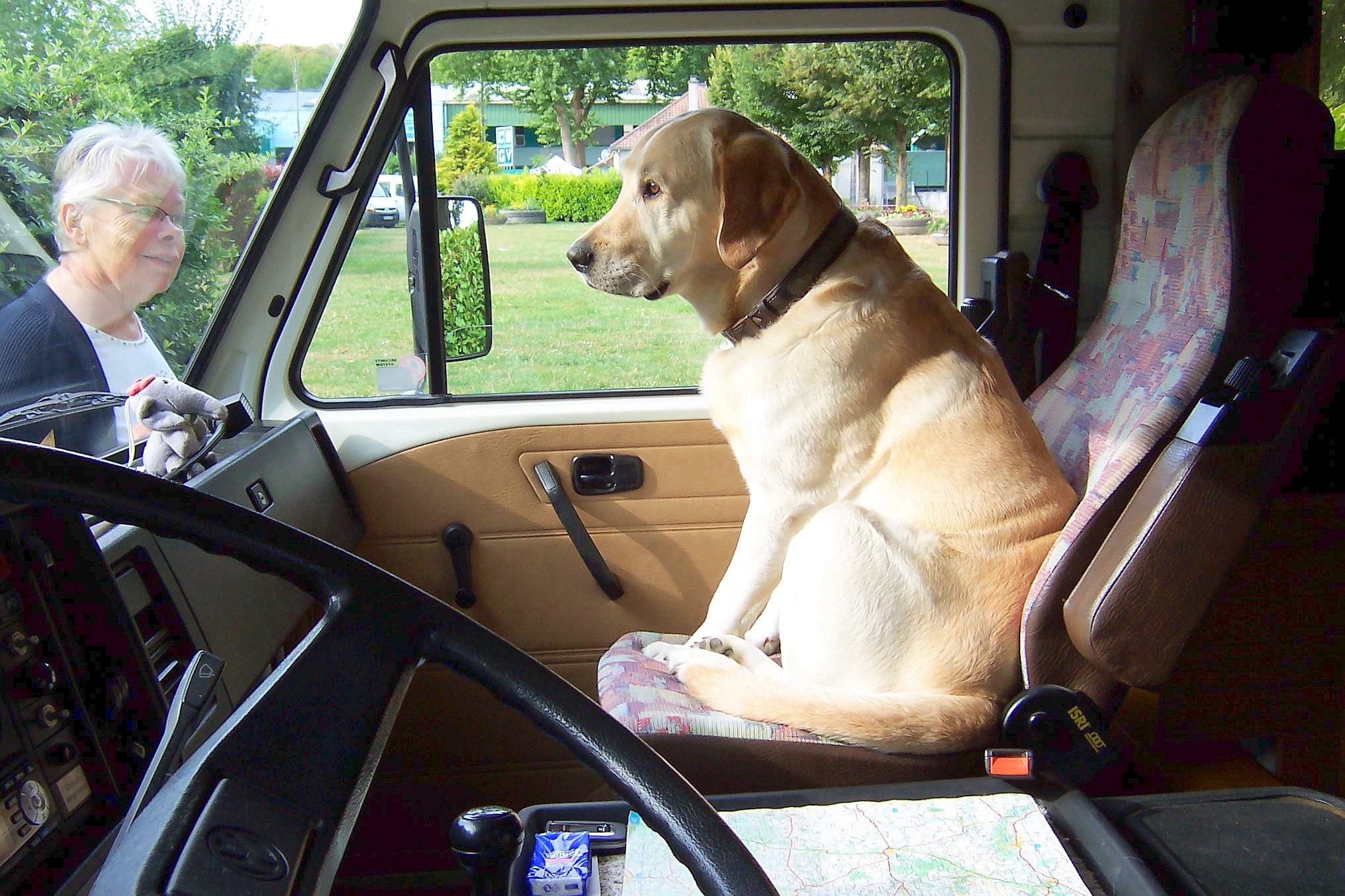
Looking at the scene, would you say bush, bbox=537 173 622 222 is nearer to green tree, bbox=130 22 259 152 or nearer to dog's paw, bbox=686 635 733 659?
green tree, bbox=130 22 259 152

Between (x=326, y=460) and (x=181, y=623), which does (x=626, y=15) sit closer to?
(x=326, y=460)

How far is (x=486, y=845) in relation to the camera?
38.7 inches

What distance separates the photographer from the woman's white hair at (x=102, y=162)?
63.5 inches

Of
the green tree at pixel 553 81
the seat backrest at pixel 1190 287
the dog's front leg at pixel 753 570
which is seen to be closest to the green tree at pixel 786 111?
the green tree at pixel 553 81

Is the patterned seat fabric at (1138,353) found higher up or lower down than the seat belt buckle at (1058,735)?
higher up

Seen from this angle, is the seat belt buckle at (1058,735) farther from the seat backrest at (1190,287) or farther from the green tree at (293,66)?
the green tree at (293,66)

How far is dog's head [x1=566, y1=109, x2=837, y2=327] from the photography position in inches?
77.4

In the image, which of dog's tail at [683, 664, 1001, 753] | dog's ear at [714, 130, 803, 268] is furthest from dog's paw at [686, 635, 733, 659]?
dog's ear at [714, 130, 803, 268]

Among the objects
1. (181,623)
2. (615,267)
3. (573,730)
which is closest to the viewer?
(573,730)

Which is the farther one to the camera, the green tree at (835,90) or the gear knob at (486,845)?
the green tree at (835,90)

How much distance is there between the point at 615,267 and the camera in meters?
2.12

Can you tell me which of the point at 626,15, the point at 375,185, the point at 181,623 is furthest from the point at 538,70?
the point at 181,623

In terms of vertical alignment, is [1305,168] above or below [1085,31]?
below

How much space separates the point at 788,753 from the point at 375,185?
1.61 meters
